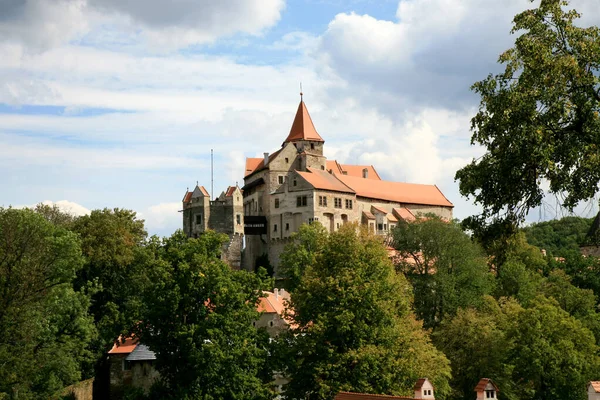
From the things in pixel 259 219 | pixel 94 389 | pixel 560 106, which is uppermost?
pixel 259 219

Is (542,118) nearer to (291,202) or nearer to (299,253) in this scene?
(299,253)

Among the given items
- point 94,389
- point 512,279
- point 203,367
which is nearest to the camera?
point 203,367

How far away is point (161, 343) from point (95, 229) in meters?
22.9

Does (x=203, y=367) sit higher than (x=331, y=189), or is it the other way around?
(x=331, y=189)

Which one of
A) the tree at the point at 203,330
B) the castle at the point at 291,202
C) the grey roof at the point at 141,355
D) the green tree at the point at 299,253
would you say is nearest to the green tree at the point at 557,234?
the castle at the point at 291,202

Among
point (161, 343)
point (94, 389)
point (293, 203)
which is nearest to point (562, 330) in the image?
point (161, 343)

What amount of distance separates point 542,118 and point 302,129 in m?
87.7

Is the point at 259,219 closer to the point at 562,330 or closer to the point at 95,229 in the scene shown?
the point at 95,229

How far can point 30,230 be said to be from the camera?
43.5 meters

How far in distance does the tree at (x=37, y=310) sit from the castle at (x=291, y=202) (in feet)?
138

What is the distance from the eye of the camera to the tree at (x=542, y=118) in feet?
65.2

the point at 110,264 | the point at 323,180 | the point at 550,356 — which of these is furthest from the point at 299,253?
the point at 550,356

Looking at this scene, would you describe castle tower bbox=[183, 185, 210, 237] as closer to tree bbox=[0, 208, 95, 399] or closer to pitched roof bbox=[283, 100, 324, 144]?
pitched roof bbox=[283, 100, 324, 144]

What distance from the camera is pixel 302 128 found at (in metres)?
108
